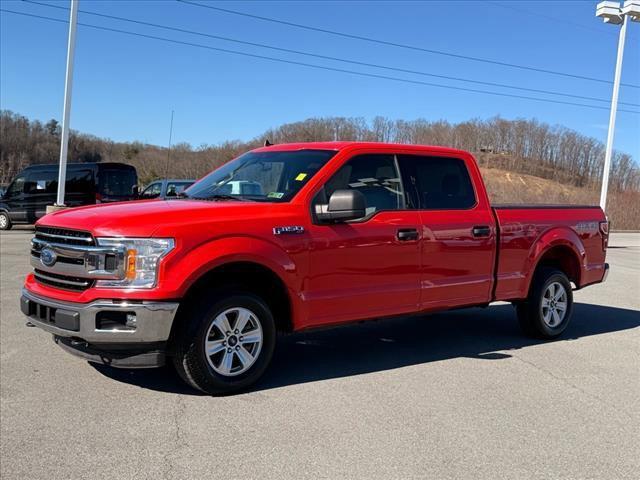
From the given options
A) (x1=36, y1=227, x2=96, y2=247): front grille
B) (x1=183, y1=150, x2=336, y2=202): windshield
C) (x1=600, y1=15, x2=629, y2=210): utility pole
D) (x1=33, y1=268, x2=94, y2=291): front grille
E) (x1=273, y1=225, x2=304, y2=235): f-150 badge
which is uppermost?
(x1=600, y1=15, x2=629, y2=210): utility pole

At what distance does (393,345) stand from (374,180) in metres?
1.86

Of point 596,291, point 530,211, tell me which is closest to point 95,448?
point 530,211

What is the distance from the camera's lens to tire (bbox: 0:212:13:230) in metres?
22.4

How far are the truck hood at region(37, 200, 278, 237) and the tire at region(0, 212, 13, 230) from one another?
20.1 metres

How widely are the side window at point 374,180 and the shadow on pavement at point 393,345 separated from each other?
1.48 m

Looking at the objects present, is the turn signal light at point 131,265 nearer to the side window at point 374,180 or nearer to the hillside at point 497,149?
the side window at point 374,180

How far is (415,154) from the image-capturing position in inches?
232

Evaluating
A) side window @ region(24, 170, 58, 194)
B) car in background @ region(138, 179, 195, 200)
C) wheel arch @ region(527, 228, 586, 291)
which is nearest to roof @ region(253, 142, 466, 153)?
wheel arch @ region(527, 228, 586, 291)

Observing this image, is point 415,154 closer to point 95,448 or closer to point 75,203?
point 95,448

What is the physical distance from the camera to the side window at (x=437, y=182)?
18.8ft

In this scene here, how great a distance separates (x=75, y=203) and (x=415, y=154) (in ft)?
57.2

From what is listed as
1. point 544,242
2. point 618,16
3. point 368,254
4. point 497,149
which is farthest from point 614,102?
point 497,149

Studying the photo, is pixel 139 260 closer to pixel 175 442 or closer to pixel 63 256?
pixel 63 256

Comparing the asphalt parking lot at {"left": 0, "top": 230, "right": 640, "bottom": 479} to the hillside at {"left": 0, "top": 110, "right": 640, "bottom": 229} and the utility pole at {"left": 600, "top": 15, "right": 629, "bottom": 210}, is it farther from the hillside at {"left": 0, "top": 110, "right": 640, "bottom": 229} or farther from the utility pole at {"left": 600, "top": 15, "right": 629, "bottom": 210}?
the hillside at {"left": 0, "top": 110, "right": 640, "bottom": 229}
